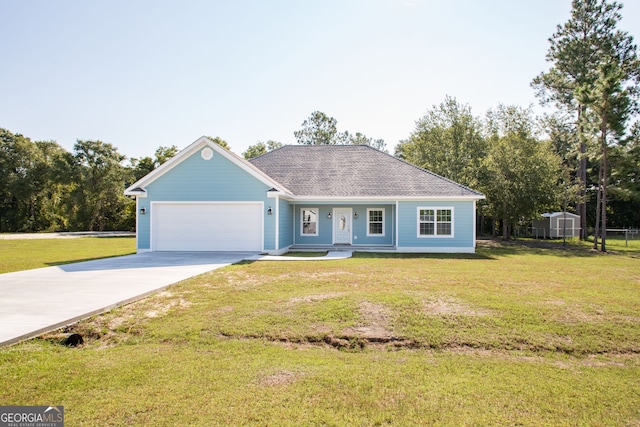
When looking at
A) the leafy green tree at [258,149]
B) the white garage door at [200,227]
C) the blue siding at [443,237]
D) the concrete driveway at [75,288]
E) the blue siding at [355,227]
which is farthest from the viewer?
the leafy green tree at [258,149]

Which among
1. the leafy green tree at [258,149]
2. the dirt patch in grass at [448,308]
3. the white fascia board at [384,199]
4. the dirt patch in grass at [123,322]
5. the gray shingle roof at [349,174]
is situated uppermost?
the leafy green tree at [258,149]

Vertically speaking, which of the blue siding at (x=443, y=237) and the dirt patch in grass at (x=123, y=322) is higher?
the blue siding at (x=443, y=237)

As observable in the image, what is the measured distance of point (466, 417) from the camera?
11.1 ft

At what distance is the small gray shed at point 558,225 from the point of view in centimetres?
2994

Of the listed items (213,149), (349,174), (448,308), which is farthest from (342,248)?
(448,308)

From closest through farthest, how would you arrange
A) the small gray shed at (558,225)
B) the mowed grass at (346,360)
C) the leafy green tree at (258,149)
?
the mowed grass at (346,360) < the small gray shed at (558,225) < the leafy green tree at (258,149)

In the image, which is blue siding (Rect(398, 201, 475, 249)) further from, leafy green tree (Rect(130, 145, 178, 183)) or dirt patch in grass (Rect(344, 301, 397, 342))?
leafy green tree (Rect(130, 145, 178, 183))

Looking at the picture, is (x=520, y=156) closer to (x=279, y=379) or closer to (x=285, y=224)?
(x=285, y=224)

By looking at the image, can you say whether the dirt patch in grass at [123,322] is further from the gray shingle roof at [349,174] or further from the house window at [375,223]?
the house window at [375,223]

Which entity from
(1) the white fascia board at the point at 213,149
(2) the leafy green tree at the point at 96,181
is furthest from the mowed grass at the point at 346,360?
(2) the leafy green tree at the point at 96,181

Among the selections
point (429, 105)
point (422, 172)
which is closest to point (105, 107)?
point (422, 172)

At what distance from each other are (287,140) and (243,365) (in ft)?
147

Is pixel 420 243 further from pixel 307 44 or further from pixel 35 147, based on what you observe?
pixel 35 147

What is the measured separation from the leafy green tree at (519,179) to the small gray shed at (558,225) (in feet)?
19.0
